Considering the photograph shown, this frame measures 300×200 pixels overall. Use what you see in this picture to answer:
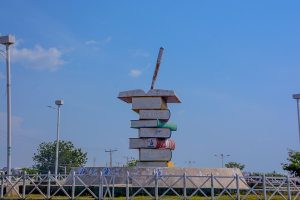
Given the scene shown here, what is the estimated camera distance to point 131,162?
261 ft

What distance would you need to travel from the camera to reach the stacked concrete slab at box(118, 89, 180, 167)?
1511 inches

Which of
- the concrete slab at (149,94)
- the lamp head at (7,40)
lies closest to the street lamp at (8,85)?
the lamp head at (7,40)

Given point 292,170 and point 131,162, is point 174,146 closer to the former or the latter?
point 292,170

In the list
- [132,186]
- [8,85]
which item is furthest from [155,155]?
[8,85]

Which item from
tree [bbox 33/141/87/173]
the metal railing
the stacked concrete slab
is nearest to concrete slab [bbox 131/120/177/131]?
the stacked concrete slab

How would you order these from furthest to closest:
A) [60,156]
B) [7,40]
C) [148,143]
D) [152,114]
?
[60,156], [152,114], [148,143], [7,40]

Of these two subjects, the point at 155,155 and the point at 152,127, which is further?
the point at 152,127

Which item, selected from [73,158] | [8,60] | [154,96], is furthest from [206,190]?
[73,158]

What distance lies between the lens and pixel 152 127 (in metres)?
38.9

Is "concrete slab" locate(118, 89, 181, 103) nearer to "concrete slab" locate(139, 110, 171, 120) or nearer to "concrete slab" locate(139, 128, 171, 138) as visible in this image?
"concrete slab" locate(139, 110, 171, 120)

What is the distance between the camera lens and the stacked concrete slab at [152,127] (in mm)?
38375

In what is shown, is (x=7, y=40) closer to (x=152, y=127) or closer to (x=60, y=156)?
(x=152, y=127)

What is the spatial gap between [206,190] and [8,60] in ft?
48.4

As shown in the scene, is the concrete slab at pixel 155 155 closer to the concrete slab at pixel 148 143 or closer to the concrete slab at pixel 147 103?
the concrete slab at pixel 148 143
